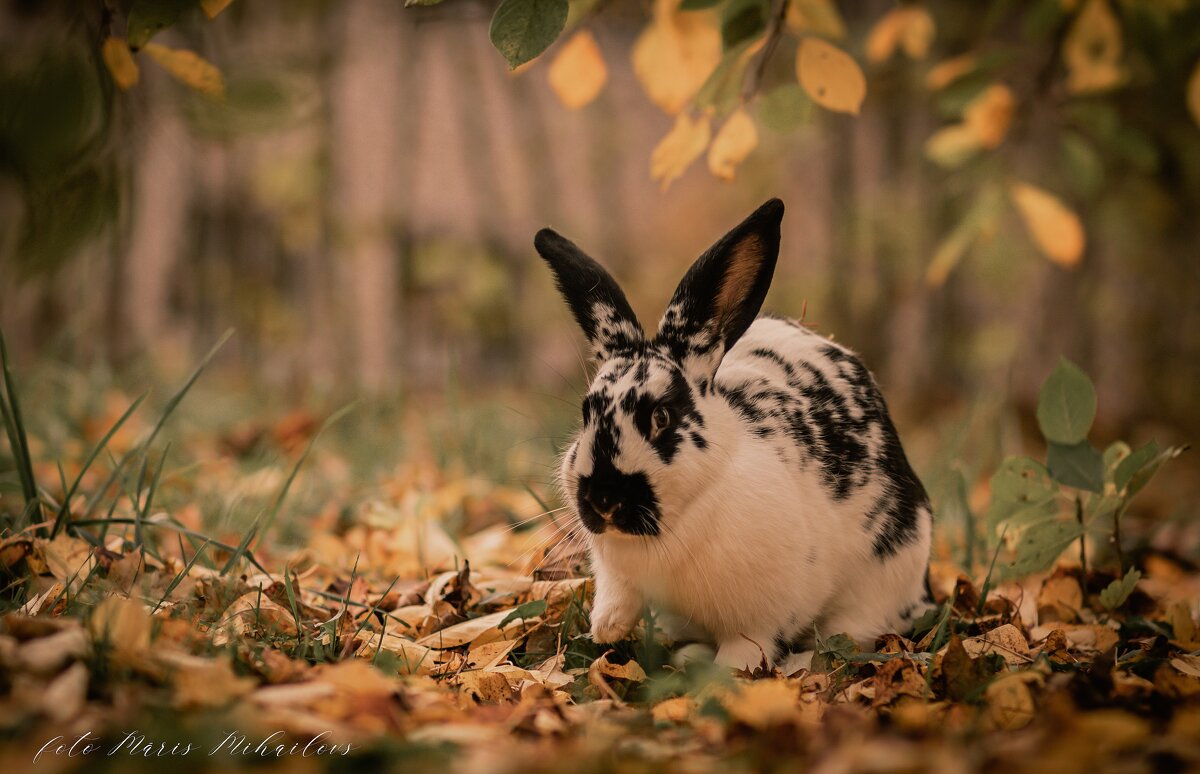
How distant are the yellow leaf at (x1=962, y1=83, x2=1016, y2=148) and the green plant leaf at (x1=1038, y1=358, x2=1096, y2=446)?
4.57 feet

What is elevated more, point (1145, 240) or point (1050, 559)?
point (1145, 240)

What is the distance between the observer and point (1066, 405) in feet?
A: 7.34

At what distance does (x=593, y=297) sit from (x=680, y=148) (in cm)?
54

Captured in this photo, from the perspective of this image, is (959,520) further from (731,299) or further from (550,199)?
(550,199)

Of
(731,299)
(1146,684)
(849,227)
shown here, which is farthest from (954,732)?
(849,227)

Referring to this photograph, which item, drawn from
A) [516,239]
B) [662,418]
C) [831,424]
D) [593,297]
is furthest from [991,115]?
[516,239]

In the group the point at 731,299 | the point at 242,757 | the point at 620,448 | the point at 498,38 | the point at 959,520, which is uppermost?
the point at 498,38

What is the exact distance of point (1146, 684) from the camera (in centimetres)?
171

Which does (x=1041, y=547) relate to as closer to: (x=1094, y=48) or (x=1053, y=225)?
(x=1053, y=225)

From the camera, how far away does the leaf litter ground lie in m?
1.28

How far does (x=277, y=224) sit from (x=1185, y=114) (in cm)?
562

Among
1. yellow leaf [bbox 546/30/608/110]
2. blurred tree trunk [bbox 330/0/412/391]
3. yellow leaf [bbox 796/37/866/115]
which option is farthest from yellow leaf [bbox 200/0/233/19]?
blurred tree trunk [bbox 330/0/412/391]

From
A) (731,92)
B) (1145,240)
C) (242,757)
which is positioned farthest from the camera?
Answer: (1145,240)

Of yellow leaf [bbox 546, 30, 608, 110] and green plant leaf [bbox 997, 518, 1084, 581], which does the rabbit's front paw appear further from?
yellow leaf [bbox 546, 30, 608, 110]
